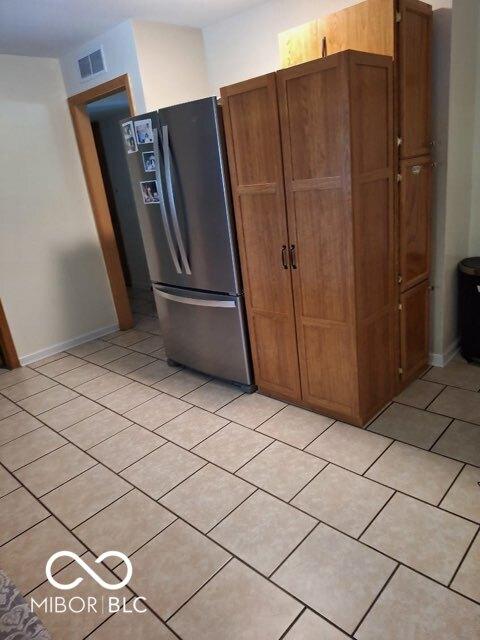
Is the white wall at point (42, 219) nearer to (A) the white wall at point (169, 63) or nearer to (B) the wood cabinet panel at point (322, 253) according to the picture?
A: (A) the white wall at point (169, 63)

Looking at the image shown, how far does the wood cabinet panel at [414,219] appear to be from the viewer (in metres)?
2.50

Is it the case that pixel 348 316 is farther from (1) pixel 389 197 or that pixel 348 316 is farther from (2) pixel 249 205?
(2) pixel 249 205

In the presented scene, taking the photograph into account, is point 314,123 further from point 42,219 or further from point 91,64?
point 42,219

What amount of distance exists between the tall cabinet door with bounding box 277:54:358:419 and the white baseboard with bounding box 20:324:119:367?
101 inches

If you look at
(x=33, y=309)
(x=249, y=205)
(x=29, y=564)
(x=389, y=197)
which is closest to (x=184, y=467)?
(x=29, y=564)

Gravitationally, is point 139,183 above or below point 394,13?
below

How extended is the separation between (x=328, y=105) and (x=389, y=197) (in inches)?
23.9

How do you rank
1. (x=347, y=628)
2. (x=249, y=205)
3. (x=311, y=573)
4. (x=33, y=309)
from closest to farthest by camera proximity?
(x=347, y=628) < (x=311, y=573) < (x=249, y=205) < (x=33, y=309)

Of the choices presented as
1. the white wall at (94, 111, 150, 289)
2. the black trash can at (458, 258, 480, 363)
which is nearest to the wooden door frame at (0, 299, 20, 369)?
the white wall at (94, 111, 150, 289)

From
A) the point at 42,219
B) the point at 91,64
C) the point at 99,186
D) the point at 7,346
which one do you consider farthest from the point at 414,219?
the point at 7,346

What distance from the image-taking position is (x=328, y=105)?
206 cm

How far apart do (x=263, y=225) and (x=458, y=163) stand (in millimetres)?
1293

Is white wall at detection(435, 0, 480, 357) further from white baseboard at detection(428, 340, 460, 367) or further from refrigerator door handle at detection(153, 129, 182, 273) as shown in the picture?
refrigerator door handle at detection(153, 129, 182, 273)

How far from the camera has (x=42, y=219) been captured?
3977mm
